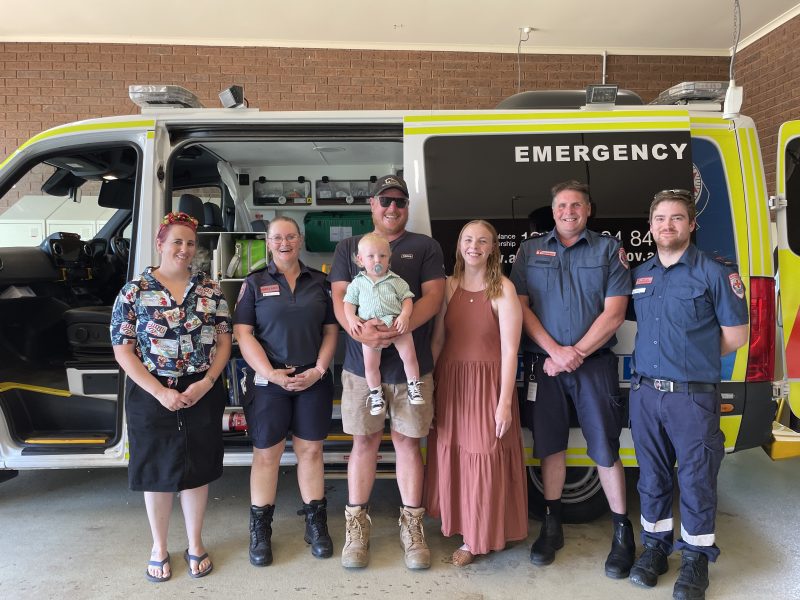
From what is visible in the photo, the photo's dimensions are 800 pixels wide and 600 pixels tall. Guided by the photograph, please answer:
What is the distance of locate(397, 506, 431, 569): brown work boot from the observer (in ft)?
8.27

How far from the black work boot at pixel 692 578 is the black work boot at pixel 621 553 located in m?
0.21

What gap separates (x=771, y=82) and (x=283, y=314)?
7037 mm

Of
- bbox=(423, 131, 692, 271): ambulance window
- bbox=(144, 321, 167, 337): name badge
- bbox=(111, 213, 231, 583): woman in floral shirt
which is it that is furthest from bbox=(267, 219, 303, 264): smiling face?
bbox=(423, 131, 692, 271): ambulance window

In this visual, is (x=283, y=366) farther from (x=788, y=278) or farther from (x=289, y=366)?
A: (x=788, y=278)

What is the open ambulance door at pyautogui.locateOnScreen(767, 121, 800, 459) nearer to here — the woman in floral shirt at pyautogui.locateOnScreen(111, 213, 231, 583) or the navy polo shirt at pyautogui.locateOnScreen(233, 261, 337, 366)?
the navy polo shirt at pyautogui.locateOnScreen(233, 261, 337, 366)

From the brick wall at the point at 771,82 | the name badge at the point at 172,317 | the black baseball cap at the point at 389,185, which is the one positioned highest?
the brick wall at the point at 771,82

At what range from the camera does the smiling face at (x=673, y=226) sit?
2295mm

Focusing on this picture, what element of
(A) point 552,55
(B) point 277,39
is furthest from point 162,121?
(A) point 552,55

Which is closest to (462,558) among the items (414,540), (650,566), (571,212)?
(414,540)

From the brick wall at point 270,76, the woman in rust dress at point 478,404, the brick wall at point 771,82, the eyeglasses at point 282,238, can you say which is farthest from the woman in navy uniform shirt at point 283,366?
the brick wall at point 771,82

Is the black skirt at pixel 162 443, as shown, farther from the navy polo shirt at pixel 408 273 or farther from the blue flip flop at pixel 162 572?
the navy polo shirt at pixel 408 273

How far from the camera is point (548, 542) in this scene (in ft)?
8.60

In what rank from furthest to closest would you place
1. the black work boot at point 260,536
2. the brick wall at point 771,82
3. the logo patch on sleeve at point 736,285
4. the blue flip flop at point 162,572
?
1. the brick wall at point 771,82
2. the black work boot at point 260,536
3. the blue flip flop at point 162,572
4. the logo patch on sleeve at point 736,285

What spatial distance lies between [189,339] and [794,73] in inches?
286
